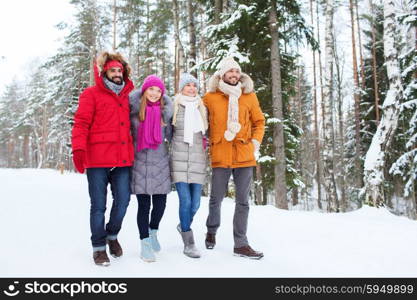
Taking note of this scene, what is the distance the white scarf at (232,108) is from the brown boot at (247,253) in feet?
4.43

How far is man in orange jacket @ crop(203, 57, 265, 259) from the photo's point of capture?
3994 millimetres

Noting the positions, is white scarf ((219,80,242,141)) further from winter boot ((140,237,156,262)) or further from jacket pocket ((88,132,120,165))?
winter boot ((140,237,156,262))

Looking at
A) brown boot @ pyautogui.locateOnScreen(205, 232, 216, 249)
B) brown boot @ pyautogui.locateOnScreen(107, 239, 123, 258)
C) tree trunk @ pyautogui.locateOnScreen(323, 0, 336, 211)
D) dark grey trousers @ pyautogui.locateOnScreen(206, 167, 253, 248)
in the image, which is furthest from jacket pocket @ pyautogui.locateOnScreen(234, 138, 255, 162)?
tree trunk @ pyautogui.locateOnScreen(323, 0, 336, 211)

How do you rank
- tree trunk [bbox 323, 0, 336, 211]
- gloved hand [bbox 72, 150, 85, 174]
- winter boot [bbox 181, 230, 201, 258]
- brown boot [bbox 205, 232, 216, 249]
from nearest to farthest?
1. gloved hand [bbox 72, 150, 85, 174]
2. winter boot [bbox 181, 230, 201, 258]
3. brown boot [bbox 205, 232, 216, 249]
4. tree trunk [bbox 323, 0, 336, 211]

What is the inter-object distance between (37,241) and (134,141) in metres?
1.91

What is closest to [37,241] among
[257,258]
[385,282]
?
[257,258]

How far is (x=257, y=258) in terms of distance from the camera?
12.6 feet

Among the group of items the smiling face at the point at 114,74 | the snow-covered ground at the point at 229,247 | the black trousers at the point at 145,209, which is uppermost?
the smiling face at the point at 114,74

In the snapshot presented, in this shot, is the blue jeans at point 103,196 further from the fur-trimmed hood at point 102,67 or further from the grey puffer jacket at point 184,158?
the fur-trimmed hood at point 102,67

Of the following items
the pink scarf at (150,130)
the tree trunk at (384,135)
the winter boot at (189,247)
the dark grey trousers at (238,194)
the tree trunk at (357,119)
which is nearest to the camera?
the pink scarf at (150,130)

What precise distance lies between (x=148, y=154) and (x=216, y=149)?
0.87 m

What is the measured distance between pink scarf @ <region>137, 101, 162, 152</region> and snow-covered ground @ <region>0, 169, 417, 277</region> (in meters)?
1.31

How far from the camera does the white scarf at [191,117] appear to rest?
151 inches

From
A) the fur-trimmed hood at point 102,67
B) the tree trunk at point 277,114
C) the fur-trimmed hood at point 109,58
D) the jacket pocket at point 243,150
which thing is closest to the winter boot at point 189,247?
the jacket pocket at point 243,150
